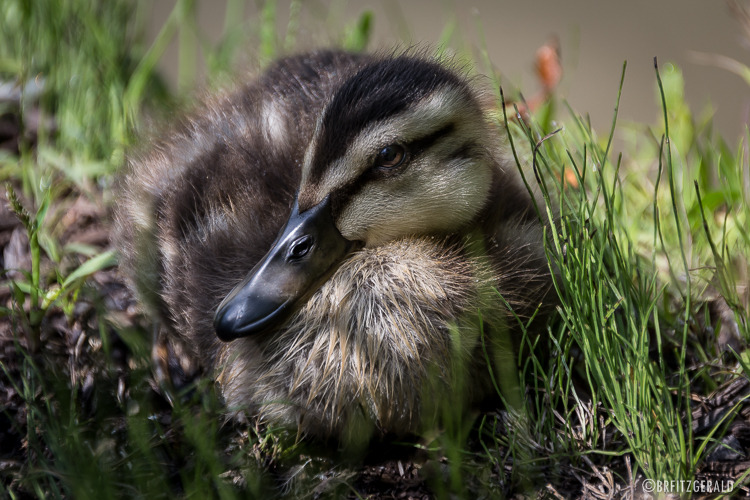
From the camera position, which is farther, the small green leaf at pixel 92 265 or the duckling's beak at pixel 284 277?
the small green leaf at pixel 92 265

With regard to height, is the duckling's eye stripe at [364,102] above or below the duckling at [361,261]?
above

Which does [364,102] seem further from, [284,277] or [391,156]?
[284,277]

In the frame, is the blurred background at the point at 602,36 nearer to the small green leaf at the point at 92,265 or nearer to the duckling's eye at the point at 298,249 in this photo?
the small green leaf at the point at 92,265

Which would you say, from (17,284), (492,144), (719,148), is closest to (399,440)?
(492,144)

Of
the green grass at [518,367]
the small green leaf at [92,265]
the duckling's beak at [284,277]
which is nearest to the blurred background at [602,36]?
the green grass at [518,367]

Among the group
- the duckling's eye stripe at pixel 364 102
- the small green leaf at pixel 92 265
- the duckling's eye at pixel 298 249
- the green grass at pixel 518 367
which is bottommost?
the green grass at pixel 518 367

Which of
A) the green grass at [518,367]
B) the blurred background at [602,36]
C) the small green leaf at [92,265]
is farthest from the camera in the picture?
the blurred background at [602,36]

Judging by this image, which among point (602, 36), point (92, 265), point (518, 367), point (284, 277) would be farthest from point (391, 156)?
point (602, 36)

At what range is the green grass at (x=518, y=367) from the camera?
1742mm

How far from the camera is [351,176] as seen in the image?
6.13 feet

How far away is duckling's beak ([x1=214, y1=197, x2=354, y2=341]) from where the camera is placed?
1.81 m

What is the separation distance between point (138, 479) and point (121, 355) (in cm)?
65

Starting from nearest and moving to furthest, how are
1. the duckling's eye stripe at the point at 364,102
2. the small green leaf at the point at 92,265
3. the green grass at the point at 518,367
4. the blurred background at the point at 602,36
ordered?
1. the green grass at the point at 518,367
2. the duckling's eye stripe at the point at 364,102
3. the small green leaf at the point at 92,265
4. the blurred background at the point at 602,36

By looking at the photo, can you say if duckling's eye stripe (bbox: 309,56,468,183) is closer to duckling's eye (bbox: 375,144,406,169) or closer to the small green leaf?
duckling's eye (bbox: 375,144,406,169)
